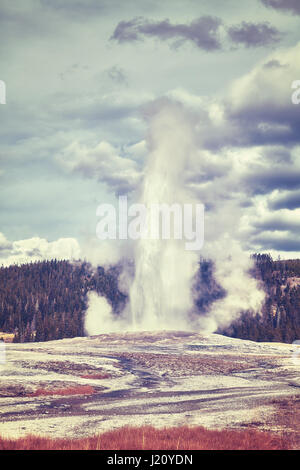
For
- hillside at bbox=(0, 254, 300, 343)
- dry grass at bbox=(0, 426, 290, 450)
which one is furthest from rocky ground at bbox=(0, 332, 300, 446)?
hillside at bbox=(0, 254, 300, 343)

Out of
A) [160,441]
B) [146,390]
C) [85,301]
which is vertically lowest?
[85,301]

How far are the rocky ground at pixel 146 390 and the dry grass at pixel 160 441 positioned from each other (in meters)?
1.55

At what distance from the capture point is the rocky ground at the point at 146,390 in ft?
73.7

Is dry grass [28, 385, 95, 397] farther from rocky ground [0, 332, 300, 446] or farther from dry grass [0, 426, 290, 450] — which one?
dry grass [0, 426, 290, 450]

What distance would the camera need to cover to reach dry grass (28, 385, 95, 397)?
32250mm

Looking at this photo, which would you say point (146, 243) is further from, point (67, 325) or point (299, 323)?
point (299, 323)

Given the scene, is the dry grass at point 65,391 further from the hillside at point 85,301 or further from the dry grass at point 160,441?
the hillside at point 85,301

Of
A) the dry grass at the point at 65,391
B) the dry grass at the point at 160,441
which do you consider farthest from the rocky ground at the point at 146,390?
the dry grass at the point at 160,441

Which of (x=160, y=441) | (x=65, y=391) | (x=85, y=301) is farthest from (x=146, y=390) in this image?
(x=85, y=301)

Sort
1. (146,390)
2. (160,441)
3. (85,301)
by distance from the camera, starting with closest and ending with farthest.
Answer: (160,441) → (146,390) → (85,301)

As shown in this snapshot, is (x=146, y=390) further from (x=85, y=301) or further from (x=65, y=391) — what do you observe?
(x=85, y=301)

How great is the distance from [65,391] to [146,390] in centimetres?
631

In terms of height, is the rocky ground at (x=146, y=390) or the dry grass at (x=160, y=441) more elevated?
the dry grass at (x=160, y=441)

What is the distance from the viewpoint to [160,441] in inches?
686
